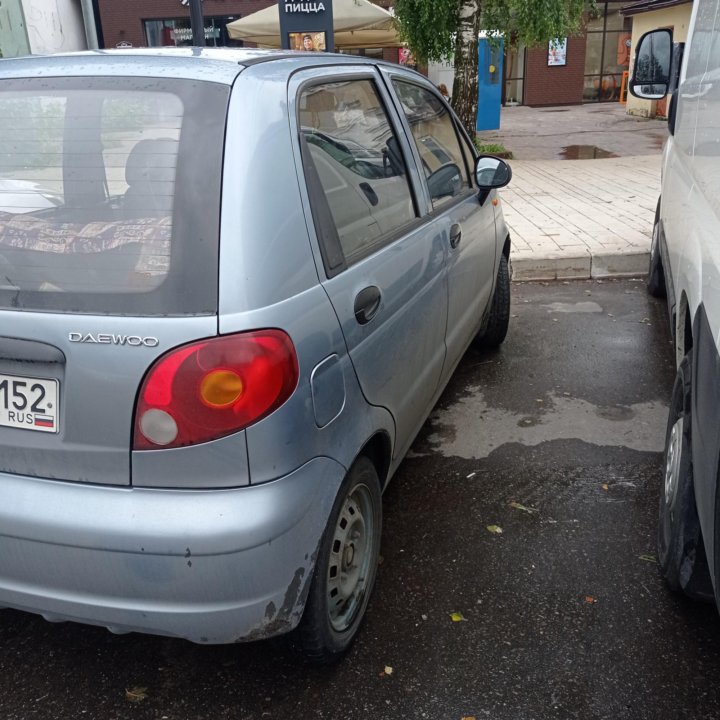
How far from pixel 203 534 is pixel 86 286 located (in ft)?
2.24

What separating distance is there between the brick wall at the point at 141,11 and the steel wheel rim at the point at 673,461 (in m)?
28.0

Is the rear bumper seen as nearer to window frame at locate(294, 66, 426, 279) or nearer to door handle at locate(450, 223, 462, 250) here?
window frame at locate(294, 66, 426, 279)

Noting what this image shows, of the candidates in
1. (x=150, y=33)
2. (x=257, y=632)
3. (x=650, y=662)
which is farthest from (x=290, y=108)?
(x=150, y=33)

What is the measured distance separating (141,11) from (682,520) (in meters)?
29.7

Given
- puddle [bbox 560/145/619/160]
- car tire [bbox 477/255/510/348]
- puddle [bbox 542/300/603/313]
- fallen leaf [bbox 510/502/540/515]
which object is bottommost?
puddle [bbox 560/145/619/160]

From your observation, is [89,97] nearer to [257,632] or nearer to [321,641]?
[257,632]

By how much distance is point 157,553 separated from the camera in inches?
72.0

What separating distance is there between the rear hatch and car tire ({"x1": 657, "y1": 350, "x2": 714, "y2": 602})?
1613 mm

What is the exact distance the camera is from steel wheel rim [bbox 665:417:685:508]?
2559 millimetres

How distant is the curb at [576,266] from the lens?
6930 millimetres

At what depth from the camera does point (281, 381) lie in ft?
6.21

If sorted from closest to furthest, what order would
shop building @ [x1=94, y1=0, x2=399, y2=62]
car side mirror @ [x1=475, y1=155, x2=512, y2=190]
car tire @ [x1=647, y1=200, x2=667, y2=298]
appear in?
car side mirror @ [x1=475, y1=155, x2=512, y2=190]
car tire @ [x1=647, y1=200, x2=667, y2=298]
shop building @ [x1=94, y1=0, x2=399, y2=62]

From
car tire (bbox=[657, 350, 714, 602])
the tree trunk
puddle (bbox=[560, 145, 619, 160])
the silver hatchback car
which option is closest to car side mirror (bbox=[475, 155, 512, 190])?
car tire (bbox=[657, 350, 714, 602])

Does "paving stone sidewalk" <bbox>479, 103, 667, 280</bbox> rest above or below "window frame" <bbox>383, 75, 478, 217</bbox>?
below
